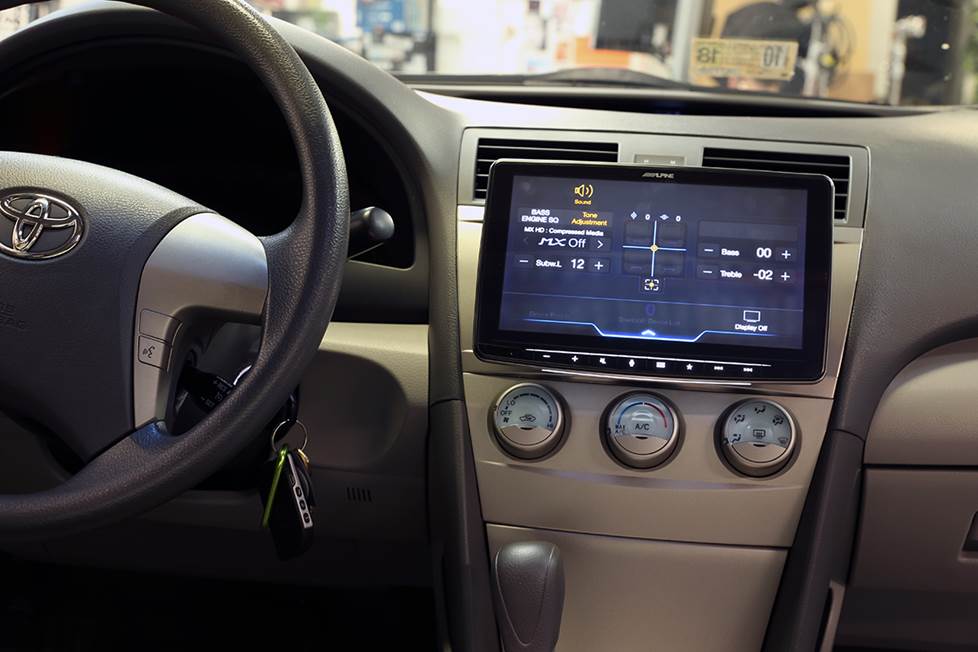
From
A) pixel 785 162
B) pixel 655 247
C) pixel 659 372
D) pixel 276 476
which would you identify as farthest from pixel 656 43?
pixel 276 476

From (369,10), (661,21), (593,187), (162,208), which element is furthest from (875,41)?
(162,208)

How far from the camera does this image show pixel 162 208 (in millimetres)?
950

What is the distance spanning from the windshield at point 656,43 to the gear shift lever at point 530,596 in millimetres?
667

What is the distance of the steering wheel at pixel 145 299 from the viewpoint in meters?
0.82

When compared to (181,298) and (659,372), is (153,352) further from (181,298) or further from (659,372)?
(659,372)

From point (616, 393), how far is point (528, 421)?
0.34 ft

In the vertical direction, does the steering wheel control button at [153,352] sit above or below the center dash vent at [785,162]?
below

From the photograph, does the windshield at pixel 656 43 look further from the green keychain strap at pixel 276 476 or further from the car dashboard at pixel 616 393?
the green keychain strap at pixel 276 476

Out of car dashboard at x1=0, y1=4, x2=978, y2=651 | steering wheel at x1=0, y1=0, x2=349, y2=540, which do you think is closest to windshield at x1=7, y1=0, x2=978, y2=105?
car dashboard at x1=0, y1=4, x2=978, y2=651

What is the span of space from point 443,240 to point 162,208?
14.2 inches

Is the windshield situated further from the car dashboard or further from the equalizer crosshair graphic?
the equalizer crosshair graphic

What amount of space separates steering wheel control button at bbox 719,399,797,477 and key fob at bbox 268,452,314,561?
0.46m

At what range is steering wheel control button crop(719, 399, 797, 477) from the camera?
3.71 feet

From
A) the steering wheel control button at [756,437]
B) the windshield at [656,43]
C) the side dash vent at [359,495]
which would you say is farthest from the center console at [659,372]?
the windshield at [656,43]
